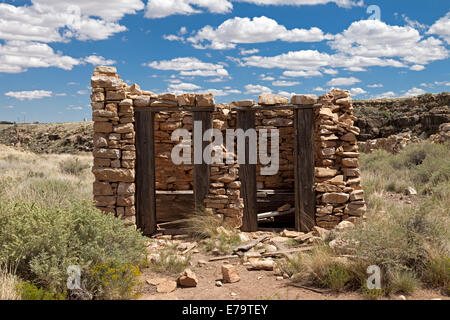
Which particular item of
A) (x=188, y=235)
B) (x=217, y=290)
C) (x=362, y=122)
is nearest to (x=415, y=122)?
(x=362, y=122)

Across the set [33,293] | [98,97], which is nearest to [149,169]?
[98,97]

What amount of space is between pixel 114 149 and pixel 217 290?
325 centimetres

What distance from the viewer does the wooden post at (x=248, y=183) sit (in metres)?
A: 7.23

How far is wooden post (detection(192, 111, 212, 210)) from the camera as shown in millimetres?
7125

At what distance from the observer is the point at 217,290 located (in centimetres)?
469

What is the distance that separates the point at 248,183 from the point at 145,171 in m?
1.91

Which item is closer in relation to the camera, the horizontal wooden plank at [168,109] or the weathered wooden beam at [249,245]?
the weathered wooden beam at [249,245]

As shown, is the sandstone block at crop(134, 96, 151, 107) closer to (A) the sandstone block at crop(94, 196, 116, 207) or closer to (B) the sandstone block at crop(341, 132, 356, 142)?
(A) the sandstone block at crop(94, 196, 116, 207)

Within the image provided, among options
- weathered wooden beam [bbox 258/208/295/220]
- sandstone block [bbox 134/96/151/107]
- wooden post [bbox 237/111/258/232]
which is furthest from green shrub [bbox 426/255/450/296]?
sandstone block [bbox 134/96/151/107]

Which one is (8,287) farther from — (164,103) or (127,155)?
(164,103)

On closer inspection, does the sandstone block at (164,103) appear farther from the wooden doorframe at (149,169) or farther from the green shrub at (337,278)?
the green shrub at (337,278)

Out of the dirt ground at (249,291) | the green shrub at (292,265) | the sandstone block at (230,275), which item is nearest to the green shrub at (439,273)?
the dirt ground at (249,291)

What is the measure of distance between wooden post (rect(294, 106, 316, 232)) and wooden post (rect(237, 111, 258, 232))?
32.6 inches

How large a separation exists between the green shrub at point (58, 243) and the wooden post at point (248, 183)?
104 inches
